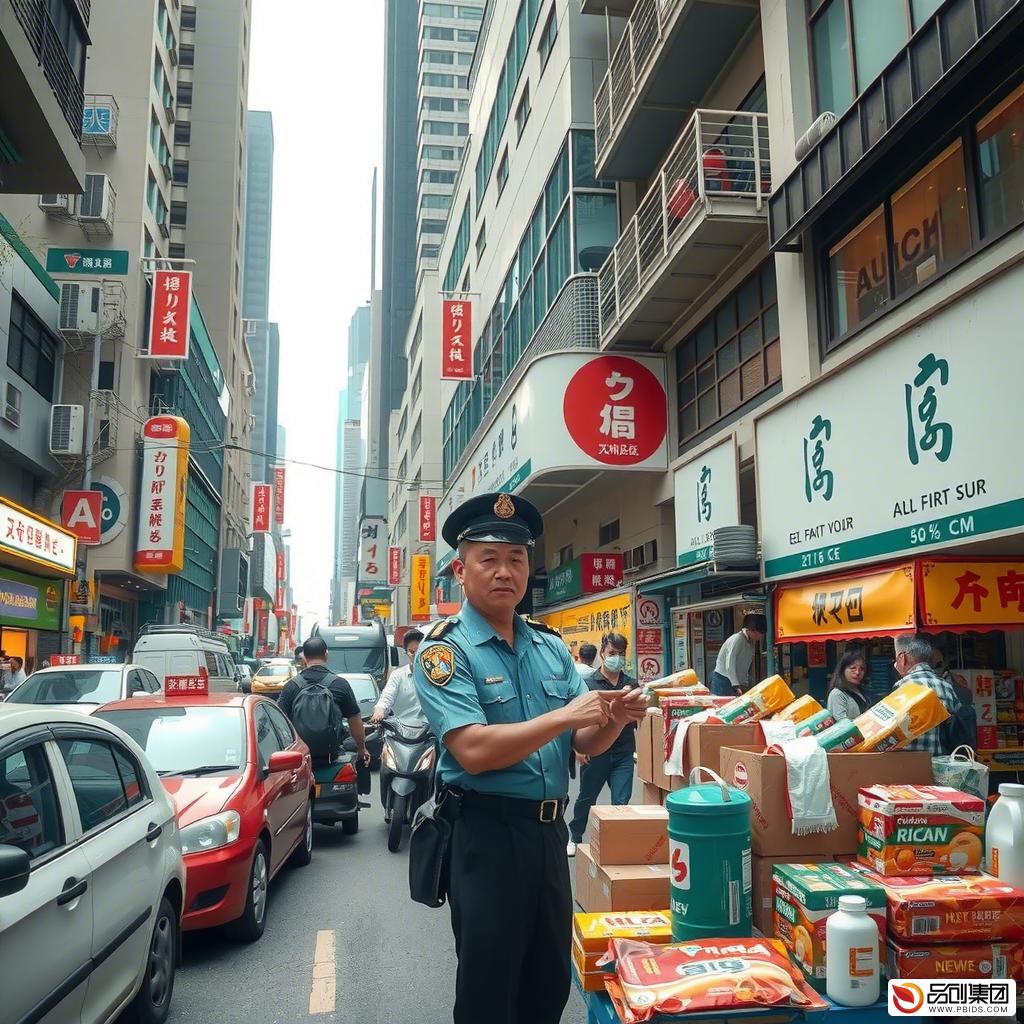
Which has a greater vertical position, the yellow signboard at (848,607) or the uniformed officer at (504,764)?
the yellow signboard at (848,607)

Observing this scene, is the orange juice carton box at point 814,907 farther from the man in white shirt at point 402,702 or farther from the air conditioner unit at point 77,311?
the air conditioner unit at point 77,311

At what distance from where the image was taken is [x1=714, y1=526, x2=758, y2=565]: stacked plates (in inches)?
450

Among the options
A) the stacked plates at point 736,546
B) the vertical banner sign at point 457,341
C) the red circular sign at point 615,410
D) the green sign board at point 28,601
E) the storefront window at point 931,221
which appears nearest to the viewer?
the storefront window at point 931,221

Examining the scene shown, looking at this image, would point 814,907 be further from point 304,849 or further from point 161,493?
point 161,493

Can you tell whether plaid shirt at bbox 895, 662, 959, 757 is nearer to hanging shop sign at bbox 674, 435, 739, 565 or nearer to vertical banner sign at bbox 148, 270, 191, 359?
hanging shop sign at bbox 674, 435, 739, 565

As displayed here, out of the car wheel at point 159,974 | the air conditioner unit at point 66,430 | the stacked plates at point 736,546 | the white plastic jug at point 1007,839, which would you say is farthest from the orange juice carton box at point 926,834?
the air conditioner unit at point 66,430

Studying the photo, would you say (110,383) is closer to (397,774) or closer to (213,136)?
(397,774)

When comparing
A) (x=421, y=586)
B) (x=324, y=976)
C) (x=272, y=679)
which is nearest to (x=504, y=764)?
(x=324, y=976)

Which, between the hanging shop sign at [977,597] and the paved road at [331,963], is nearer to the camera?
the paved road at [331,963]

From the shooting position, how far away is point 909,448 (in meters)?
8.28

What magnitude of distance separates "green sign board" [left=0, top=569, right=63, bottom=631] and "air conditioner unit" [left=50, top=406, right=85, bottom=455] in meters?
5.67

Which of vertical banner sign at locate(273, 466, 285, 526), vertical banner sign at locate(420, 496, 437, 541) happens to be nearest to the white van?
vertical banner sign at locate(420, 496, 437, 541)

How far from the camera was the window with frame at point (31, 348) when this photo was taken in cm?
2559

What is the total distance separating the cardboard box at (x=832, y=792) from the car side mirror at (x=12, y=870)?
2830 millimetres
